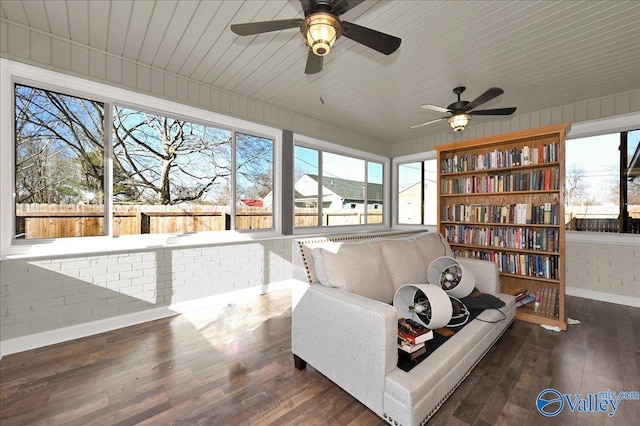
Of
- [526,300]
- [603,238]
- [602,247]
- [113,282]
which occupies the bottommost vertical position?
[526,300]

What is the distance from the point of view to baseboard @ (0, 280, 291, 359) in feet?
7.75

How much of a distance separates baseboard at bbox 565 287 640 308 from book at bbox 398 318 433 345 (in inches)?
144

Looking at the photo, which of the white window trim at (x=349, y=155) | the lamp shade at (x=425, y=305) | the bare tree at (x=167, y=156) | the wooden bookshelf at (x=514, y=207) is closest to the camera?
the lamp shade at (x=425, y=305)

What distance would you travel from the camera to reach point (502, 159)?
3.27m

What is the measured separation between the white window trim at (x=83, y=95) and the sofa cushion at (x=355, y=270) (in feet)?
6.73

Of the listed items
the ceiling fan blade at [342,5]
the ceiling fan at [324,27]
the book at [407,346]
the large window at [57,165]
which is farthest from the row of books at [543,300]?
the large window at [57,165]

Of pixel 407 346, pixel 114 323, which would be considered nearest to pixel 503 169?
pixel 407 346

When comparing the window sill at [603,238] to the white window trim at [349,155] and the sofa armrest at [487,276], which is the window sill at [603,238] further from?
the white window trim at [349,155]

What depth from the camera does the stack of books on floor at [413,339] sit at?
164 cm

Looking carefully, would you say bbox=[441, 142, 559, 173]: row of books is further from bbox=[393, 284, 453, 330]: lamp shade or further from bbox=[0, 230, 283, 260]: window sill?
bbox=[0, 230, 283, 260]: window sill

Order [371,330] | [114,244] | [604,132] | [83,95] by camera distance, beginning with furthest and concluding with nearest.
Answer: [604,132]
[114,244]
[83,95]
[371,330]

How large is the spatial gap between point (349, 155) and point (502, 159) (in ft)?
9.13

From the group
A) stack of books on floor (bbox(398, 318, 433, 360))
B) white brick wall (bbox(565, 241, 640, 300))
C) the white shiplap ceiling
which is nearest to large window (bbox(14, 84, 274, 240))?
the white shiplap ceiling

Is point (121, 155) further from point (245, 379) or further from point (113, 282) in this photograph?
point (245, 379)
